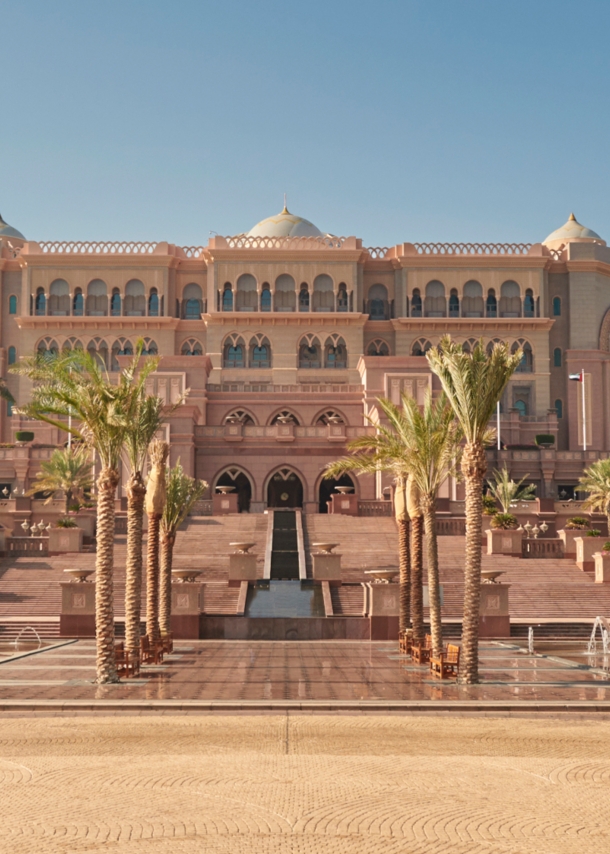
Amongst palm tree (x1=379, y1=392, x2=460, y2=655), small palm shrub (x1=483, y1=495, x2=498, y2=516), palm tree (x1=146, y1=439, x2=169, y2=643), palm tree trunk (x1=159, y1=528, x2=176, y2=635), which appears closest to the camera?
palm tree (x1=379, y1=392, x2=460, y2=655)

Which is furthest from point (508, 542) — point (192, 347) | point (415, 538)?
point (192, 347)

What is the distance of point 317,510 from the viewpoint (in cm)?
5688

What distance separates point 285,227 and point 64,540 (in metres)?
42.8

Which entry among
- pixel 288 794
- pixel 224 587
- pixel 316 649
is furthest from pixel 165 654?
pixel 288 794

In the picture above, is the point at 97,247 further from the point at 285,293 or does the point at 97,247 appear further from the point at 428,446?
the point at 428,446

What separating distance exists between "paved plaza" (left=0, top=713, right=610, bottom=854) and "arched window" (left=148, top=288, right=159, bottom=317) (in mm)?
57740

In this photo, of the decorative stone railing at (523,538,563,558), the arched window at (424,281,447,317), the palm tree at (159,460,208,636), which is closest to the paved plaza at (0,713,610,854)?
the palm tree at (159,460,208,636)

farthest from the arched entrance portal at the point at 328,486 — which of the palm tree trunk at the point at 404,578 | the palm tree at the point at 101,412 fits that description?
the palm tree at the point at 101,412

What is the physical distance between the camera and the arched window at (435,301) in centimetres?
7125

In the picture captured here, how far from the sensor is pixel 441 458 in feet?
82.1

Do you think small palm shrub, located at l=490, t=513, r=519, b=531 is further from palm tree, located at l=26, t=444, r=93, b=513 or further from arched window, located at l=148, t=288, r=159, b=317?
arched window, located at l=148, t=288, r=159, b=317

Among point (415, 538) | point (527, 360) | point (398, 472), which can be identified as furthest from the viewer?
point (527, 360)

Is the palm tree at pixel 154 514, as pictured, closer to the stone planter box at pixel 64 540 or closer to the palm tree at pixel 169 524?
the palm tree at pixel 169 524

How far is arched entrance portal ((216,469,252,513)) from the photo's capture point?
57.9m
